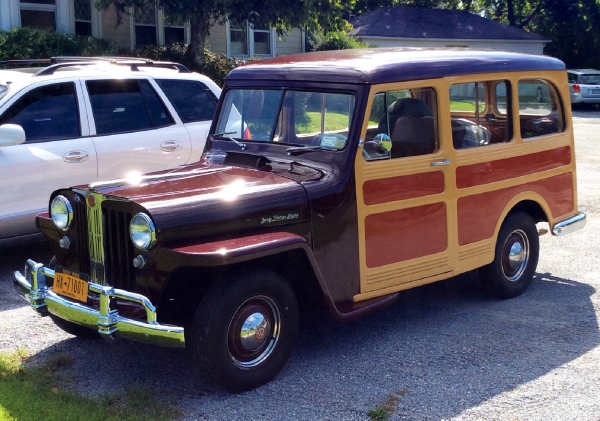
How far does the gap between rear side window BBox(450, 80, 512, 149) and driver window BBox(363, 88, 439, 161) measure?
0.49 metres

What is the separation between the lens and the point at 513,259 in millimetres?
6430

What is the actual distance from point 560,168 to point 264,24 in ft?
34.3

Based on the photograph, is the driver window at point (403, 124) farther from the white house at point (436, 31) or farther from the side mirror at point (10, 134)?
the white house at point (436, 31)

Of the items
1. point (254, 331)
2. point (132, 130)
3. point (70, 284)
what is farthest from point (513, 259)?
point (132, 130)

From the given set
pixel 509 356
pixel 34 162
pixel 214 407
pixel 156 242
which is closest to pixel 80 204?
pixel 156 242

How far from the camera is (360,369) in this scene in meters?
4.93

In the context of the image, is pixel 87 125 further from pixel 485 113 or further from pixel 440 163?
pixel 485 113

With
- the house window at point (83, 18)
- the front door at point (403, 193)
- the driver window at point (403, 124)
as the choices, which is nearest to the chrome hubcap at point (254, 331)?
the front door at point (403, 193)

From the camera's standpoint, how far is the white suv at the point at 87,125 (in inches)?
262

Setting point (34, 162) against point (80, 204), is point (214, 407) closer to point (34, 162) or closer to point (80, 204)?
point (80, 204)

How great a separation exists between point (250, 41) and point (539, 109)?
1466 centimetres

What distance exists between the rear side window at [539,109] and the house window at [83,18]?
12.2m

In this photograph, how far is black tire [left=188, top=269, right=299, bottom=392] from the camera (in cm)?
426

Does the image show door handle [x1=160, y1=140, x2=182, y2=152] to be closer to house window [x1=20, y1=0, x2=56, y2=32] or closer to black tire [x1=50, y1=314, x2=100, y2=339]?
A: black tire [x1=50, y1=314, x2=100, y2=339]
